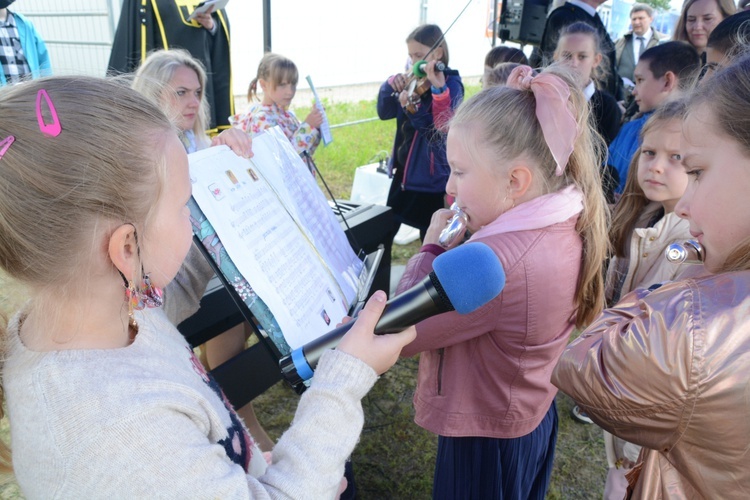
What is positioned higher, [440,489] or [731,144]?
[731,144]

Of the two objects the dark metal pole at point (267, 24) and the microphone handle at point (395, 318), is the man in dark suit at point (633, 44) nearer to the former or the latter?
the dark metal pole at point (267, 24)

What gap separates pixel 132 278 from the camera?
900 millimetres

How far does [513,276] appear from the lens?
1.35 m

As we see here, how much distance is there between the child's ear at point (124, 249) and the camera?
0.86 m

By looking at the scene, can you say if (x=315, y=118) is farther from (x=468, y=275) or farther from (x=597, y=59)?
(x=468, y=275)

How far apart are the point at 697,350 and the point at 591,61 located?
138 inches

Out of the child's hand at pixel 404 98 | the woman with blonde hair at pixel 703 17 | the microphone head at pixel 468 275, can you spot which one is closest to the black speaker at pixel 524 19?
the woman with blonde hair at pixel 703 17

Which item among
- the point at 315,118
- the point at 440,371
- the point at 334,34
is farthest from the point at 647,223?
the point at 334,34

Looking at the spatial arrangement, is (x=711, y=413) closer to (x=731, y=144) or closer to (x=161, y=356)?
(x=731, y=144)

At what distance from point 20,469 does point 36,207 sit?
43 cm

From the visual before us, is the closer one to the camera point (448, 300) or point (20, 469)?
point (20, 469)

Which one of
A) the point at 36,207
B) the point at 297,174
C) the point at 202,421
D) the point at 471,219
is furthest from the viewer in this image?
the point at 297,174

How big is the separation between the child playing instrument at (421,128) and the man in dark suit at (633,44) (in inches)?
108

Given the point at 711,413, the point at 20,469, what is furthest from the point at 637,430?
the point at 20,469
